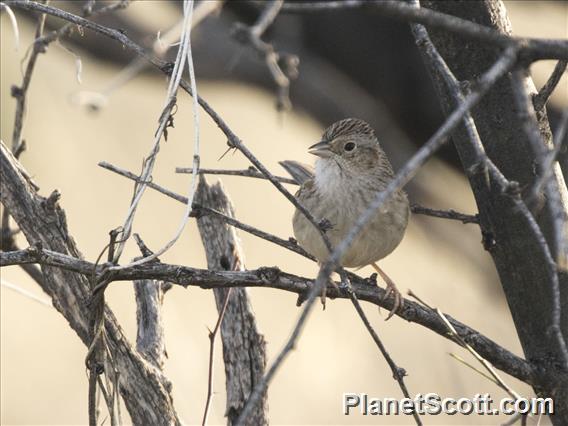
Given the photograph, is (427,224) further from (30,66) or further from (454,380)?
(30,66)

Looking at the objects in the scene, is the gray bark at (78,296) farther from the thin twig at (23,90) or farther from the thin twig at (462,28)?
the thin twig at (462,28)

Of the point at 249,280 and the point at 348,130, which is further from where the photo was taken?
the point at 348,130

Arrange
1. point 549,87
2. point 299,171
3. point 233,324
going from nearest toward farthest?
point 549,87 < point 233,324 < point 299,171

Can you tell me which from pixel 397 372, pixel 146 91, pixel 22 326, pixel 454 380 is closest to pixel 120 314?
pixel 22 326

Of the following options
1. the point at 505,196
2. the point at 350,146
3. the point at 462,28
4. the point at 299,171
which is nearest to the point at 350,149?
the point at 350,146

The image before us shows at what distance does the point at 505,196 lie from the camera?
3027 mm

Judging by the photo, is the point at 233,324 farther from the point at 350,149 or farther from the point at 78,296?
the point at 350,149

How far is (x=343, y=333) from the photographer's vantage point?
266 inches

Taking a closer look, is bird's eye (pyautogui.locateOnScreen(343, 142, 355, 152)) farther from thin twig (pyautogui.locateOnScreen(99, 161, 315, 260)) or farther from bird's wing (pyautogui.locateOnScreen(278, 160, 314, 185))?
thin twig (pyautogui.locateOnScreen(99, 161, 315, 260))

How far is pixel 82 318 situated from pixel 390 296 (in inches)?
37.4

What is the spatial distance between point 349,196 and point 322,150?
314 mm

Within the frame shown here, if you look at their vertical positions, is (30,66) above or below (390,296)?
above

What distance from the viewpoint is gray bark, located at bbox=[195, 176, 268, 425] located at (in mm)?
3277

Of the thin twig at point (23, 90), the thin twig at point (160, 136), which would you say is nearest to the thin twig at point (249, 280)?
the thin twig at point (160, 136)
